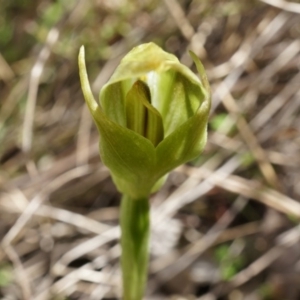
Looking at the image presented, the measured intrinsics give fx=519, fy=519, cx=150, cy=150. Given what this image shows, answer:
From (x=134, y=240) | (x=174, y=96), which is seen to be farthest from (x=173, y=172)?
(x=174, y=96)

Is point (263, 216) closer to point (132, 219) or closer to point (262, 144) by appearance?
point (262, 144)

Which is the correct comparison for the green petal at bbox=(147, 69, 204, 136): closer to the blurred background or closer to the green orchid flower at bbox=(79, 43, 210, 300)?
the green orchid flower at bbox=(79, 43, 210, 300)

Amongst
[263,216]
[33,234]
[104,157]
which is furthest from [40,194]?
[104,157]

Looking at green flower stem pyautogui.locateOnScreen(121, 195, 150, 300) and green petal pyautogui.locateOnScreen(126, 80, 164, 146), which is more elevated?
green petal pyautogui.locateOnScreen(126, 80, 164, 146)

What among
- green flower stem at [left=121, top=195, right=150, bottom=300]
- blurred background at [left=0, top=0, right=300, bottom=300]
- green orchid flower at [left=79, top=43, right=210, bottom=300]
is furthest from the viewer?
blurred background at [left=0, top=0, right=300, bottom=300]

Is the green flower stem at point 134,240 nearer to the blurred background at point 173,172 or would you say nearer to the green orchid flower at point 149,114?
the green orchid flower at point 149,114

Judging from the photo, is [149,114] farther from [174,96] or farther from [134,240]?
[134,240]

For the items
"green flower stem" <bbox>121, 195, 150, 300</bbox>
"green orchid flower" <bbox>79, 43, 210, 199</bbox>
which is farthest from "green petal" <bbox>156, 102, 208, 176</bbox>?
"green flower stem" <bbox>121, 195, 150, 300</bbox>

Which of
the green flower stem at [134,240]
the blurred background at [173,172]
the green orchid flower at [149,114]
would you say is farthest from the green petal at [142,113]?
the blurred background at [173,172]
